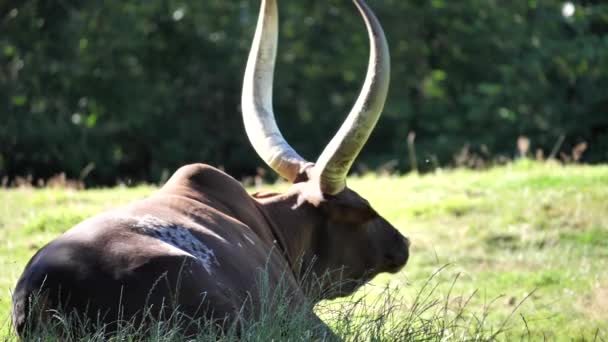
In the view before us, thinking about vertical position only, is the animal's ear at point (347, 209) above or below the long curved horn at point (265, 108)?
below

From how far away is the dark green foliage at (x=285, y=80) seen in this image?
Answer: 28688mm

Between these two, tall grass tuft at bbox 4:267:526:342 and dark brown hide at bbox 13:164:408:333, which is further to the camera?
dark brown hide at bbox 13:164:408:333

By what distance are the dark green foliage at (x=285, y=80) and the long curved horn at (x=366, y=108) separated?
1959 centimetres

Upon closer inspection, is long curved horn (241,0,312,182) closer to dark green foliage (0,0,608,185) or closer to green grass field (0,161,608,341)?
green grass field (0,161,608,341)

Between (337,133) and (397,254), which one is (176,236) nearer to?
(337,133)

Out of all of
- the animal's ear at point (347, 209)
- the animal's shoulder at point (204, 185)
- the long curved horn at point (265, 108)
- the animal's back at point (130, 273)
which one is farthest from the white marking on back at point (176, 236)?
the long curved horn at point (265, 108)

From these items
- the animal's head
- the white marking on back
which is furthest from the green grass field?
the white marking on back

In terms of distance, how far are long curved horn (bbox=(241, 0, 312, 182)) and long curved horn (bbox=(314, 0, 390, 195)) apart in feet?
1.57

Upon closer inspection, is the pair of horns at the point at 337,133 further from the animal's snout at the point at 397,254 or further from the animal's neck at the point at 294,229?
the animal's snout at the point at 397,254

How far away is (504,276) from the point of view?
943 centimetres

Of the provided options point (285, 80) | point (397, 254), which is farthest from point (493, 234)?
point (285, 80)

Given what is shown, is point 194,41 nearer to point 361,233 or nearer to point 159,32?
point 159,32

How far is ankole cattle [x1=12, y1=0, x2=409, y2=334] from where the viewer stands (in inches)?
209

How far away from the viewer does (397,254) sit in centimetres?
744
